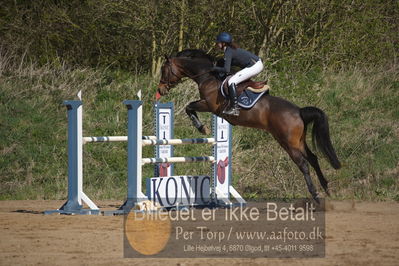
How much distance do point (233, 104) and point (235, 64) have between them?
22.9 inches

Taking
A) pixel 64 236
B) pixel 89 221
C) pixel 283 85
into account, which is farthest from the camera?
pixel 283 85

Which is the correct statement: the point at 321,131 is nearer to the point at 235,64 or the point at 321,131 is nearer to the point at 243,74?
the point at 243,74

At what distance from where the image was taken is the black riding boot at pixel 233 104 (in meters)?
9.16

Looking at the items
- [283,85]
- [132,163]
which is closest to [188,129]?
[283,85]

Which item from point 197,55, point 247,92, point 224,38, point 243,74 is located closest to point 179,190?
point 247,92

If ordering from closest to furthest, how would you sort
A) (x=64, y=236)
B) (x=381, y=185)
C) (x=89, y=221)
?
(x=64, y=236), (x=89, y=221), (x=381, y=185)

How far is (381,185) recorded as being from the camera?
11.8 meters

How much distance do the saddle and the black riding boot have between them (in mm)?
84

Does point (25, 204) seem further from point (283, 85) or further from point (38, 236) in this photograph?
point (283, 85)

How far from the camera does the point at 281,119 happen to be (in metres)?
9.14

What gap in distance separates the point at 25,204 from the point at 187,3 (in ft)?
24.2

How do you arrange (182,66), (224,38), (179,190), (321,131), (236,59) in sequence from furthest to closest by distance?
(182,66) → (236,59) → (321,131) → (224,38) → (179,190)

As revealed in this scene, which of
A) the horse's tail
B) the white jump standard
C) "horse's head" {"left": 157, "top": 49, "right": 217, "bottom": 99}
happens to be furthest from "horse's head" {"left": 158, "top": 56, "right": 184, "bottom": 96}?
the horse's tail

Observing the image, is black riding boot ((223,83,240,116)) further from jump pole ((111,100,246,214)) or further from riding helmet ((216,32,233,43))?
riding helmet ((216,32,233,43))
